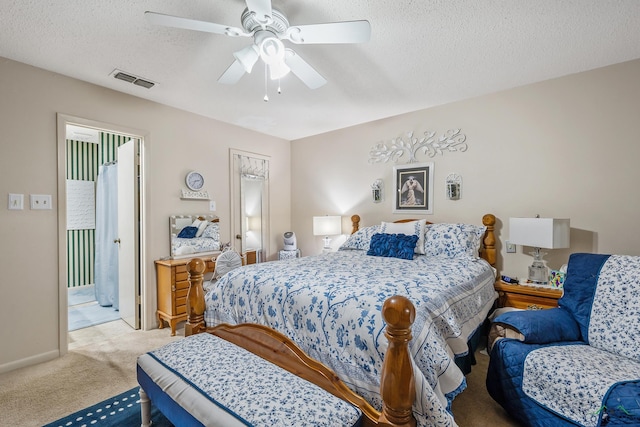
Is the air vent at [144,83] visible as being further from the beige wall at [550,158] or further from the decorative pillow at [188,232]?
the beige wall at [550,158]

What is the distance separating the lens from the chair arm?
1717 mm

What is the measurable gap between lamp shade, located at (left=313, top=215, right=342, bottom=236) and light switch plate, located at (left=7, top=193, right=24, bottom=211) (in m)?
2.83

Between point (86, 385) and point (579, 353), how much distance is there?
317 centimetres

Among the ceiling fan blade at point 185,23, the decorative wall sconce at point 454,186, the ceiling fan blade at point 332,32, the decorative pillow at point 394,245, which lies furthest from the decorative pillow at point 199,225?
the decorative wall sconce at point 454,186

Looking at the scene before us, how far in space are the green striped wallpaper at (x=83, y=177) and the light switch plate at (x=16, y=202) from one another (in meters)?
2.09

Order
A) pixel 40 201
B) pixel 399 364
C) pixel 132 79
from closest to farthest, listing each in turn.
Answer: pixel 399 364, pixel 40 201, pixel 132 79

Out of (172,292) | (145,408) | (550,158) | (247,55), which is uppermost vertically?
(247,55)

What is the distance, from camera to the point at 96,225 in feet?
14.2

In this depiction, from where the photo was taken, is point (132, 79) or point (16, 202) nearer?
point (16, 202)

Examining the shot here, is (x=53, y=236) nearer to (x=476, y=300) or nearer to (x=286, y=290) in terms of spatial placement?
(x=286, y=290)

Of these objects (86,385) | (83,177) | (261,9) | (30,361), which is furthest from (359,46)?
(83,177)

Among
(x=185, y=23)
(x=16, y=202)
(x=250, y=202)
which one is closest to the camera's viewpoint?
(x=185, y=23)

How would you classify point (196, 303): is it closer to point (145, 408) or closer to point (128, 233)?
point (145, 408)

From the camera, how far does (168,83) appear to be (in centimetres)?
272
